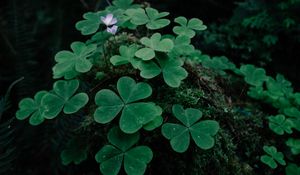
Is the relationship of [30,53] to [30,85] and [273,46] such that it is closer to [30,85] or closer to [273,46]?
[30,85]

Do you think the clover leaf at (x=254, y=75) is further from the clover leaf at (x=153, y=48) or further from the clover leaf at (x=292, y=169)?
the clover leaf at (x=153, y=48)

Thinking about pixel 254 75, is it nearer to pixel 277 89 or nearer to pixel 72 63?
pixel 277 89

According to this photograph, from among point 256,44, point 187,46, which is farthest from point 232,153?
point 256,44

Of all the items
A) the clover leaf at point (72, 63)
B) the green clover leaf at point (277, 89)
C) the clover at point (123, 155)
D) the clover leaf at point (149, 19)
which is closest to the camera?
the clover at point (123, 155)

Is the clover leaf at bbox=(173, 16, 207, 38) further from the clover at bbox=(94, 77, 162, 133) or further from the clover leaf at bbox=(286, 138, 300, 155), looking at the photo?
the clover leaf at bbox=(286, 138, 300, 155)

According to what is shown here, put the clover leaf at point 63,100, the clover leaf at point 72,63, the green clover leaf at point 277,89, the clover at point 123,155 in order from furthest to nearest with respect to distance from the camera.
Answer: the green clover leaf at point 277,89 → the clover leaf at point 72,63 → the clover leaf at point 63,100 → the clover at point 123,155

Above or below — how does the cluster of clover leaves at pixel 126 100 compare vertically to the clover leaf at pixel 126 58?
below

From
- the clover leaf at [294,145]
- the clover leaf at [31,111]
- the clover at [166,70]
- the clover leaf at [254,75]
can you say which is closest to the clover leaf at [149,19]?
the clover at [166,70]
